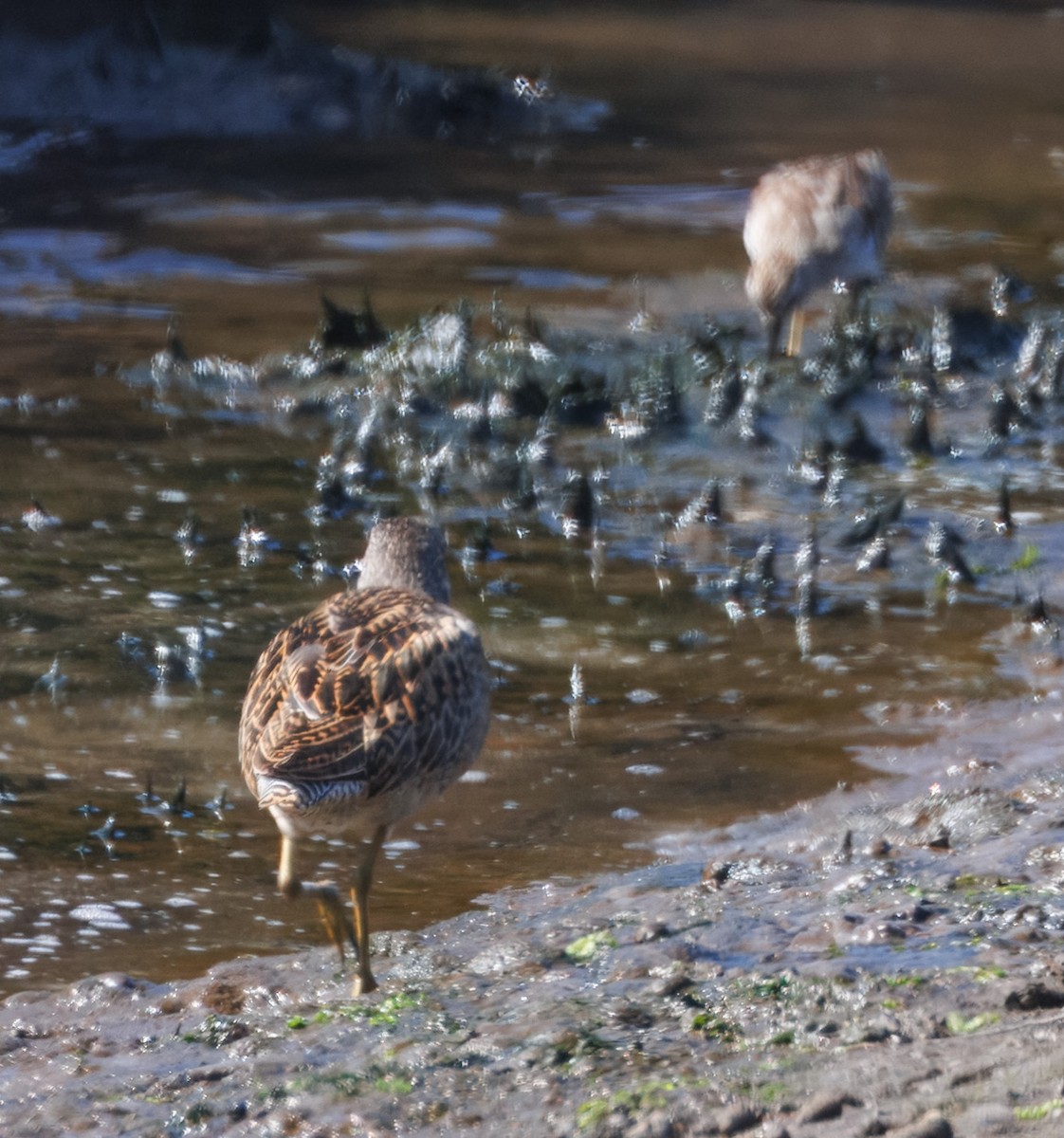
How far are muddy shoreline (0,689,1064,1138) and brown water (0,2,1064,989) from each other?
1.19 ft

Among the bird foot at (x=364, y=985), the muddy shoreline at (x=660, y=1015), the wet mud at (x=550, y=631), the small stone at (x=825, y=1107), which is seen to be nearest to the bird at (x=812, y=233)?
the wet mud at (x=550, y=631)

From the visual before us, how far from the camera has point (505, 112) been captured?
51.8ft

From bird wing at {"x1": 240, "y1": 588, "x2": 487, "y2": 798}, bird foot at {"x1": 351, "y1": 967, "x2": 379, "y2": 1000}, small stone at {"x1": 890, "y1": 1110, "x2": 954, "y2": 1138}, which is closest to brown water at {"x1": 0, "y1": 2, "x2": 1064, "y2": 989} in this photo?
bird foot at {"x1": 351, "y1": 967, "x2": 379, "y2": 1000}

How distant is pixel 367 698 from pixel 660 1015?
983mm

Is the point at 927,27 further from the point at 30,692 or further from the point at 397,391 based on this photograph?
the point at 30,692

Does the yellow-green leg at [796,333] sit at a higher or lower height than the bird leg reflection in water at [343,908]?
higher

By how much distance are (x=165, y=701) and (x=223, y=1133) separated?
269 cm

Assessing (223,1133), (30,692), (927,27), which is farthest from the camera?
(927,27)

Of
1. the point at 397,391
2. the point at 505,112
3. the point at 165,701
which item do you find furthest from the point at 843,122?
the point at 165,701

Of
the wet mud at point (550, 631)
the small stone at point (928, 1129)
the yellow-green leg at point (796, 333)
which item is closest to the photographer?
the small stone at point (928, 1129)

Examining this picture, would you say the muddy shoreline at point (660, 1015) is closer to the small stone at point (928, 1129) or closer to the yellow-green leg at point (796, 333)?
the small stone at point (928, 1129)

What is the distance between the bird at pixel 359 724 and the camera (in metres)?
4.41

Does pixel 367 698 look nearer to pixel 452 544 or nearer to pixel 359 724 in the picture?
pixel 359 724

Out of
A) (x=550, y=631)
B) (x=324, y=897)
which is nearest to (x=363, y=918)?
(x=324, y=897)
